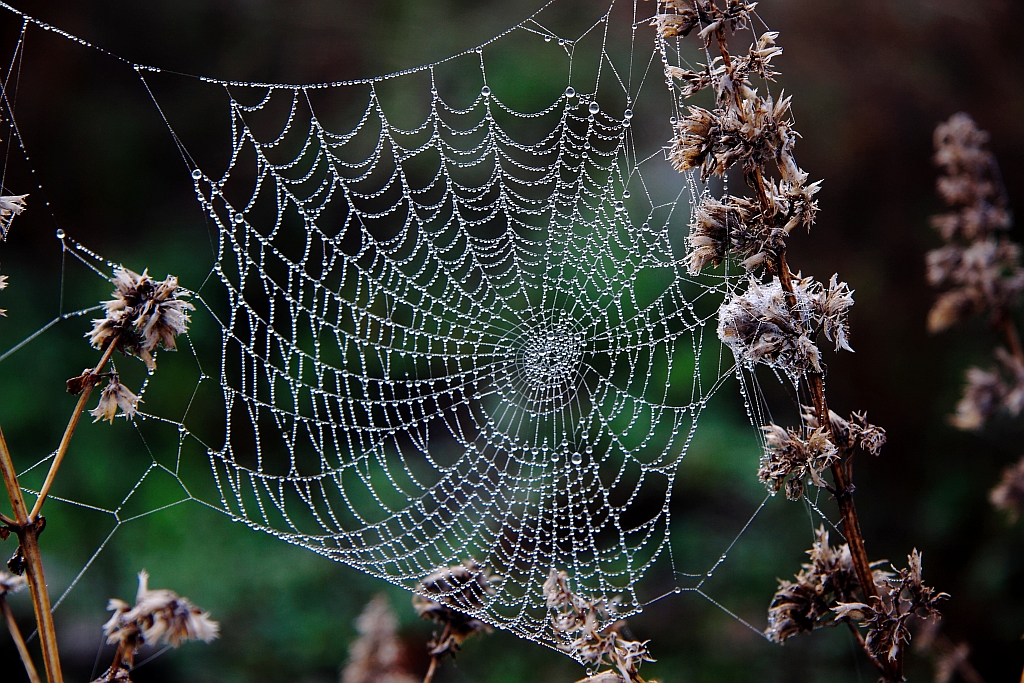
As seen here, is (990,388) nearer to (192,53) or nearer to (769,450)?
(769,450)

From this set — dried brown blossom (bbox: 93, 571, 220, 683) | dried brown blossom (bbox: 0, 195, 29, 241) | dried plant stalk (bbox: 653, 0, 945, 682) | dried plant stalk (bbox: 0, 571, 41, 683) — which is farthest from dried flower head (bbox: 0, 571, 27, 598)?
dried plant stalk (bbox: 653, 0, 945, 682)

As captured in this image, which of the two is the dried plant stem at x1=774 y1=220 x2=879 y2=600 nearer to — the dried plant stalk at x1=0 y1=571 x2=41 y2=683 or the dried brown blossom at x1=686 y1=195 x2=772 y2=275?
the dried brown blossom at x1=686 y1=195 x2=772 y2=275

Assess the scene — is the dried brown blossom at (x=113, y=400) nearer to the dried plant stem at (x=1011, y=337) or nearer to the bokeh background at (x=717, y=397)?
the dried plant stem at (x=1011, y=337)

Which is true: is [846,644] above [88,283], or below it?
below

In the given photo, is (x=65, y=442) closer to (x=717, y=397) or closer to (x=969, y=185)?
(x=969, y=185)

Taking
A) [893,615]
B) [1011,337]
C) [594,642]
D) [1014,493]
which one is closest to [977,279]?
[1011,337]

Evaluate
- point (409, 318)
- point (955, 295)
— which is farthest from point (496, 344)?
point (955, 295)

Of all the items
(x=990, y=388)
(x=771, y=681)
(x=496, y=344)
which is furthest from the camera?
(x=771, y=681)

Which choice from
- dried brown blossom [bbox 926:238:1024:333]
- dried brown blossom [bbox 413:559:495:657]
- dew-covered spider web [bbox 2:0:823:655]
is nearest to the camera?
dried brown blossom [bbox 413:559:495:657]

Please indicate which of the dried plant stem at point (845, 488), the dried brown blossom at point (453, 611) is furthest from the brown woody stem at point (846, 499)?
the dried brown blossom at point (453, 611)
